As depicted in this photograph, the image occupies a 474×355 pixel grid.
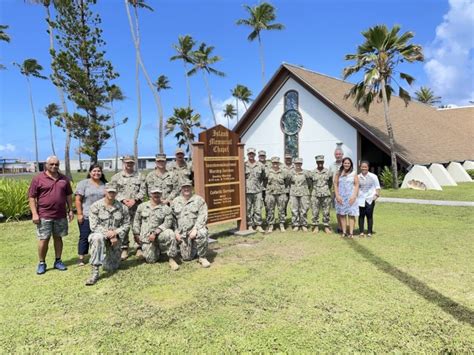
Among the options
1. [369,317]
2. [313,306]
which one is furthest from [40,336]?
[369,317]

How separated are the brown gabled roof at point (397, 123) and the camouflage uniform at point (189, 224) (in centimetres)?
1310

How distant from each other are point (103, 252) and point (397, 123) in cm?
1954

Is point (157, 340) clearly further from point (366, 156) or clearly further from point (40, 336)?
point (366, 156)

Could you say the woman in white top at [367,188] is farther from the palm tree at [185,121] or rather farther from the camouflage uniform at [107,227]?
the palm tree at [185,121]

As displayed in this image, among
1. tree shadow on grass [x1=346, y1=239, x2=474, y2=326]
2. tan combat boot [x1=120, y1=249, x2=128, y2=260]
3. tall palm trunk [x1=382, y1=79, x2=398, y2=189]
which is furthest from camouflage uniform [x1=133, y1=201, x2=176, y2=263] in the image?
tall palm trunk [x1=382, y1=79, x2=398, y2=189]

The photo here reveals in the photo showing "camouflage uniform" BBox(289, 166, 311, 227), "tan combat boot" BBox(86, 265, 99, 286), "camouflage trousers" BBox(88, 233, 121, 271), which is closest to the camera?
"tan combat boot" BBox(86, 265, 99, 286)

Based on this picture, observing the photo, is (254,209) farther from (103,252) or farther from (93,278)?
(93,278)

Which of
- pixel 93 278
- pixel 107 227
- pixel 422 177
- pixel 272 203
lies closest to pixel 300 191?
pixel 272 203

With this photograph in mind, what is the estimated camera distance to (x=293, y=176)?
7637mm

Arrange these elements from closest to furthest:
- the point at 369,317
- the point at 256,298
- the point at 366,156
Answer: the point at 369,317 < the point at 256,298 < the point at 366,156

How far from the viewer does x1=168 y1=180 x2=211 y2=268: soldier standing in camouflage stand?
5406mm

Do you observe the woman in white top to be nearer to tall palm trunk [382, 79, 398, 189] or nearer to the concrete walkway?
the concrete walkway

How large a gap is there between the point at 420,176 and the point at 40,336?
15964 millimetres

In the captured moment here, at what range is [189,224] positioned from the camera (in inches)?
217
